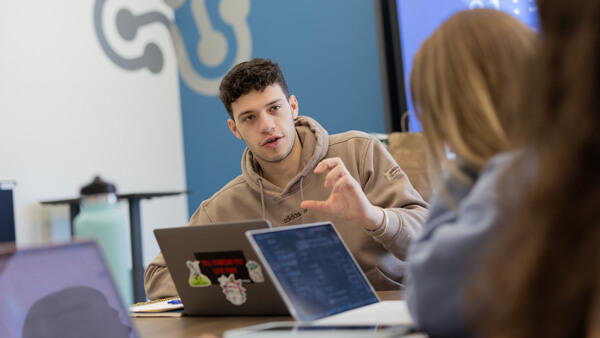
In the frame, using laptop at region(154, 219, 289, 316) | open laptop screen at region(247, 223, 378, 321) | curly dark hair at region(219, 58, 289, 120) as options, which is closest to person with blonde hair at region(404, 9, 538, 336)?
open laptop screen at region(247, 223, 378, 321)

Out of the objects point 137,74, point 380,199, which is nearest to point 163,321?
point 380,199

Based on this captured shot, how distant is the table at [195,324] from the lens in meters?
1.12

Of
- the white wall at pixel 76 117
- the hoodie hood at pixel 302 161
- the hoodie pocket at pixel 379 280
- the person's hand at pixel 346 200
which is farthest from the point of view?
the white wall at pixel 76 117

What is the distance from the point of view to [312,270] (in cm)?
106

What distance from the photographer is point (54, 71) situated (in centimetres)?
375

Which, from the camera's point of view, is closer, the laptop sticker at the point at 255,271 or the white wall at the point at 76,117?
the laptop sticker at the point at 255,271

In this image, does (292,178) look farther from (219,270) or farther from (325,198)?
(219,270)

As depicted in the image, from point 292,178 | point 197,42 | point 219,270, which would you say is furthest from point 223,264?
point 197,42

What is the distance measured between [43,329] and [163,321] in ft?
1.39

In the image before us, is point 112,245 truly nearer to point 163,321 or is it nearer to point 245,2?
point 163,321

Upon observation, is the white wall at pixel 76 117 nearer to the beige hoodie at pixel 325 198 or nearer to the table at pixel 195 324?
the beige hoodie at pixel 325 198

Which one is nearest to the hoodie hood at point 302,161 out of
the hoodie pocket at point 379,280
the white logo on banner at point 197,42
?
the hoodie pocket at point 379,280

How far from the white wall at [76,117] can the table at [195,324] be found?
8.20ft

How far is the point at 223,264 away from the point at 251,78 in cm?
98
